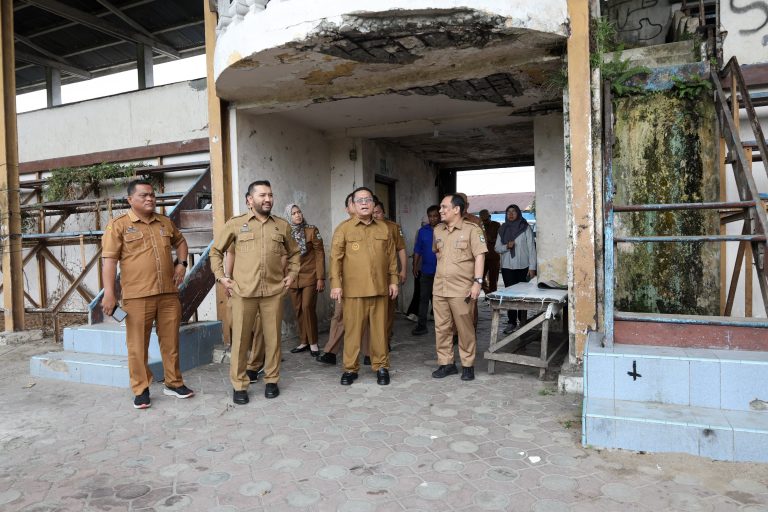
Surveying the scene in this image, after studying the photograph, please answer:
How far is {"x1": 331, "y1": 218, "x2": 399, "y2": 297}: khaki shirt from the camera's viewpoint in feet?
15.0

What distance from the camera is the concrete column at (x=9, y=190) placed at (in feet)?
23.5

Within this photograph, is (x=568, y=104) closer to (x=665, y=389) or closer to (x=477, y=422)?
(x=665, y=389)

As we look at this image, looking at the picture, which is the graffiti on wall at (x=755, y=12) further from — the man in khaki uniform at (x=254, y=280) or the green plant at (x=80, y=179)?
the green plant at (x=80, y=179)

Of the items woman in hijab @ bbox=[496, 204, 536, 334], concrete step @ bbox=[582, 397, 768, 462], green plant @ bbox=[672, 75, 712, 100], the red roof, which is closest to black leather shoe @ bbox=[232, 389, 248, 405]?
concrete step @ bbox=[582, 397, 768, 462]

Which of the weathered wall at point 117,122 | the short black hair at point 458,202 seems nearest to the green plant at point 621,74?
the short black hair at point 458,202

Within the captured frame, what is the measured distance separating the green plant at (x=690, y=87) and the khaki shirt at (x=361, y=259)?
3009 millimetres

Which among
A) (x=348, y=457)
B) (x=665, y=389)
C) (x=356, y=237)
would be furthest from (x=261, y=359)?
(x=665, y=389)

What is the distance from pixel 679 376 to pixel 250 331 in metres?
3.14

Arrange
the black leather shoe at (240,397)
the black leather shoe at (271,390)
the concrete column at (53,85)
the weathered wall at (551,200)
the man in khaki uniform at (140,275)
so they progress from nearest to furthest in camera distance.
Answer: the man in khaki uniform at (140,275) < the black leather shoe at (240,397) < the black leather shoe at (271,390) < the weathered wall at (551,200) < the concrete column at (53,85)

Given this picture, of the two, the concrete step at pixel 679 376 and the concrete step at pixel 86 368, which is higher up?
the concrete step at pixel 679 376

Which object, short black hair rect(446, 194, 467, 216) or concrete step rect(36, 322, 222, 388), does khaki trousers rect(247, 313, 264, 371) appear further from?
short black hair rect(446, 194, 467, 216)

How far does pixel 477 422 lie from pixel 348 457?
1.04 metres

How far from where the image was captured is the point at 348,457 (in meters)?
3.14

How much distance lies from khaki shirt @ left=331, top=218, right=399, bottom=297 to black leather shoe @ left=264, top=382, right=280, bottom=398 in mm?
1000
